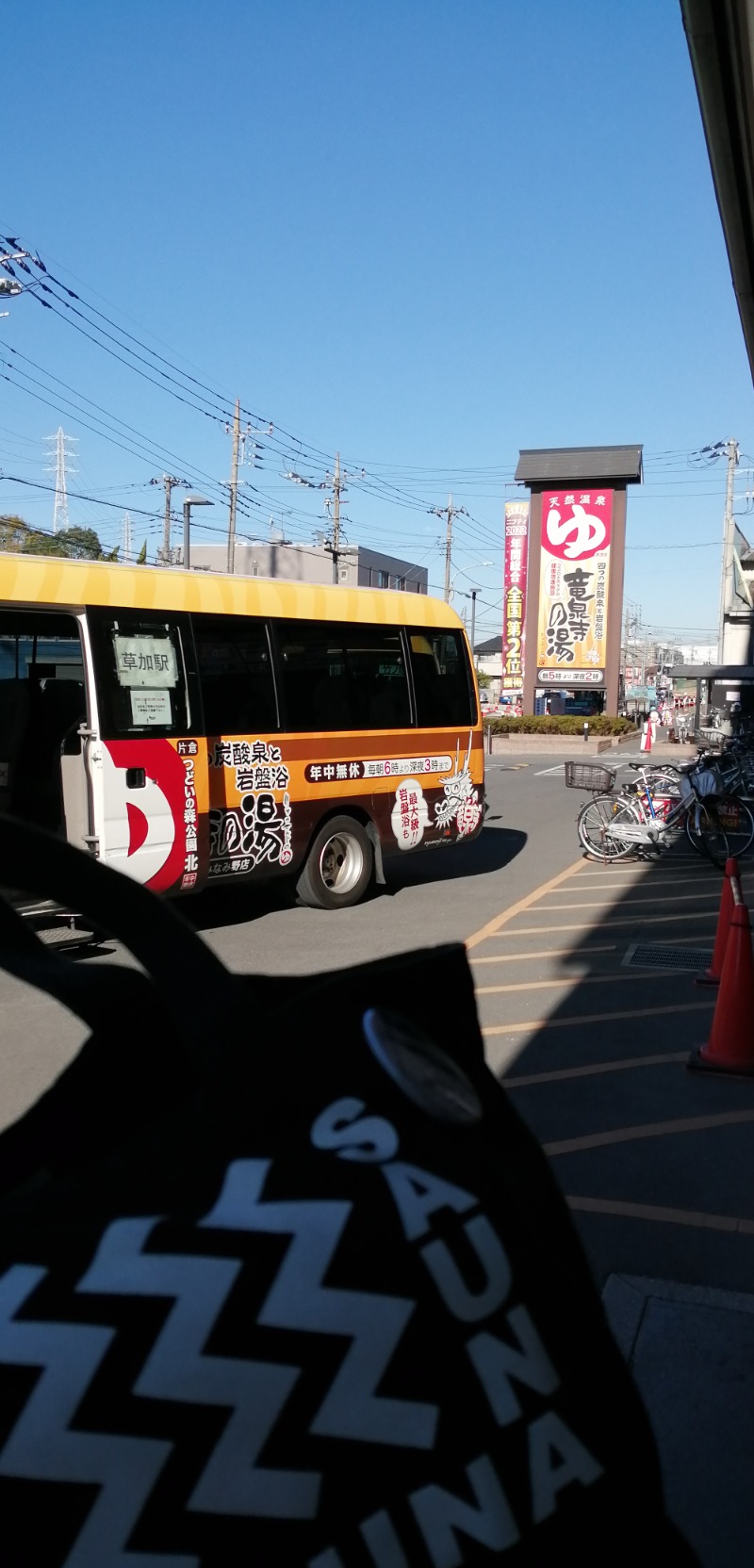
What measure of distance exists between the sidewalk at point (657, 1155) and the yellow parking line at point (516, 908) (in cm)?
11

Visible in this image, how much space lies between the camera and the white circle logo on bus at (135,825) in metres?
8.41

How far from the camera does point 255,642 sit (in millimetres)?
9812

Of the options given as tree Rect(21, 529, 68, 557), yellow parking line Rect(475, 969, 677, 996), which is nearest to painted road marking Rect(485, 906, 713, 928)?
yellow parking line Rect(475, 969, 677, 996)

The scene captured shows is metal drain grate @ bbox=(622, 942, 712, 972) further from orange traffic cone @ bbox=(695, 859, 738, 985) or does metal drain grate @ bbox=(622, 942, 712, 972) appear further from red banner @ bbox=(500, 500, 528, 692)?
red banner @ bbox=(500, 500, 528, 692)

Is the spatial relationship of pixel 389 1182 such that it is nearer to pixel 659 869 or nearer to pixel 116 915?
pixel 116 915

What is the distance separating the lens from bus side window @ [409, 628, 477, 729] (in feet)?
38.0

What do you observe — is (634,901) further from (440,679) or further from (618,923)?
(440,679)

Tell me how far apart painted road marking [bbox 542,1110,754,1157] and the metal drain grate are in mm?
2866

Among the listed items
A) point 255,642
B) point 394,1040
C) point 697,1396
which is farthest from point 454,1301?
point 255,642

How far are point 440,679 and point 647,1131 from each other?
722 centimetres

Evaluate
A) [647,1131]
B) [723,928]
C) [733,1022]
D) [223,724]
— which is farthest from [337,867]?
[647,1131]

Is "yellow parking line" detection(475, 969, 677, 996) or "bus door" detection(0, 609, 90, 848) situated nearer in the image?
"yellow parking line" detection(475, 969, 677, 996)

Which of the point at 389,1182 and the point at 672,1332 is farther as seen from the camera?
the point at 672,1332

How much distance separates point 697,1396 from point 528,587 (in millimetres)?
36647
